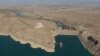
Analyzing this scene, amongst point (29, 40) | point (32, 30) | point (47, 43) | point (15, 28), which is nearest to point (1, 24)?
point (15, 28)

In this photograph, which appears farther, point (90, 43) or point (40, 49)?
point (90, 43)

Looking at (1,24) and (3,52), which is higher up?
(3,52)

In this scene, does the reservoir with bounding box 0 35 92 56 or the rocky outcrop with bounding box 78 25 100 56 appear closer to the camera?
the reservoir with bounding box 0 35 92 56

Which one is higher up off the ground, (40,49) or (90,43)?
(40,49)

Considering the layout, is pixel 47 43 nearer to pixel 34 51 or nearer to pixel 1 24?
pixel 34 51

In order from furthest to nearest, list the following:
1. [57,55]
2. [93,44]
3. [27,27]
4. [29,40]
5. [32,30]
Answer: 1. [27,27]
2. [32,30]
3. [29,40]
4. [93,44]
5. [57,55]

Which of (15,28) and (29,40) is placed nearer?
(29,40)

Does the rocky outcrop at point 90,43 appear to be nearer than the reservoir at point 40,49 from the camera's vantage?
No

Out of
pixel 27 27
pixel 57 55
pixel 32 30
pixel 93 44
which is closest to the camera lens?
pixel 57 55
